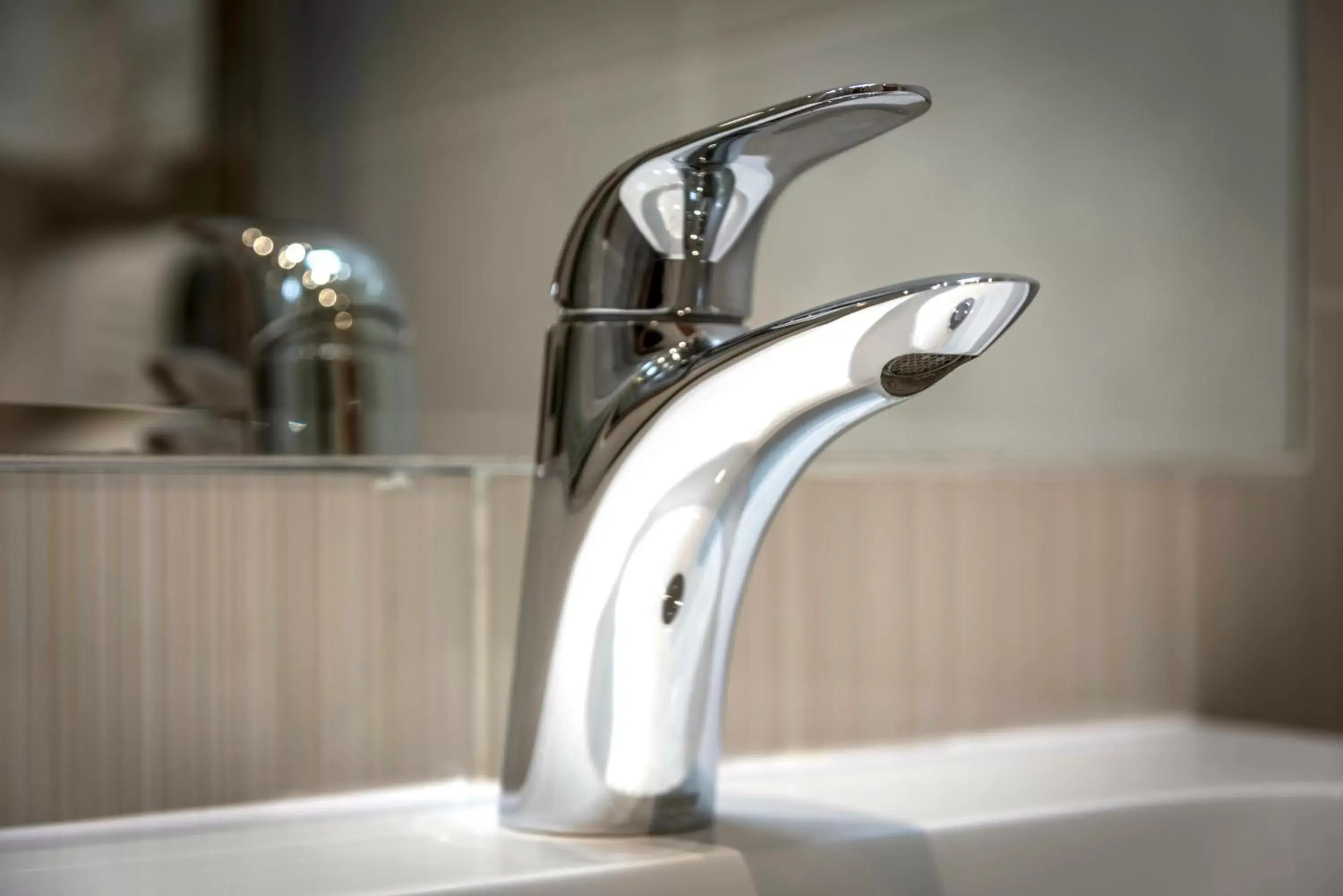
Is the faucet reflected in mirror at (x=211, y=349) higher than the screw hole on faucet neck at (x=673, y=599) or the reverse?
higher

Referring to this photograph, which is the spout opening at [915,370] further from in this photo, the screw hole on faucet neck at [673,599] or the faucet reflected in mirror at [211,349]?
the faucet reflected in mirror at [211,349]

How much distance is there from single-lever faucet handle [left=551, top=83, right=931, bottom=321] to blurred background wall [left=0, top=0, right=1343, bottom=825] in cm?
11

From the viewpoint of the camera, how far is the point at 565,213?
1.63 ft

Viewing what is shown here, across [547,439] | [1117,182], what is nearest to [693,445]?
[547,439]

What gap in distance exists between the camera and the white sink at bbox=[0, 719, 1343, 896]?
0.37 metres

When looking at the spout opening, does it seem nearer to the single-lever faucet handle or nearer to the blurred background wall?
the single-lever faucet handle

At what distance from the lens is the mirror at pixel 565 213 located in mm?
426

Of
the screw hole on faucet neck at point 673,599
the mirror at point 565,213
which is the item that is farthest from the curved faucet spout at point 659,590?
the mirror at point 565,213

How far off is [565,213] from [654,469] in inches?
6.0

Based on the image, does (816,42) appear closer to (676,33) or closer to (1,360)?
(676,33)

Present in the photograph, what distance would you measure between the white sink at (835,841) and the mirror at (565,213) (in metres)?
0.11

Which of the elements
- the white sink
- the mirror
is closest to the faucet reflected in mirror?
the mirror

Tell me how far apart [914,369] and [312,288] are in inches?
7.9

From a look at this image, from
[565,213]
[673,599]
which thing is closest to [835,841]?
[673,599]
